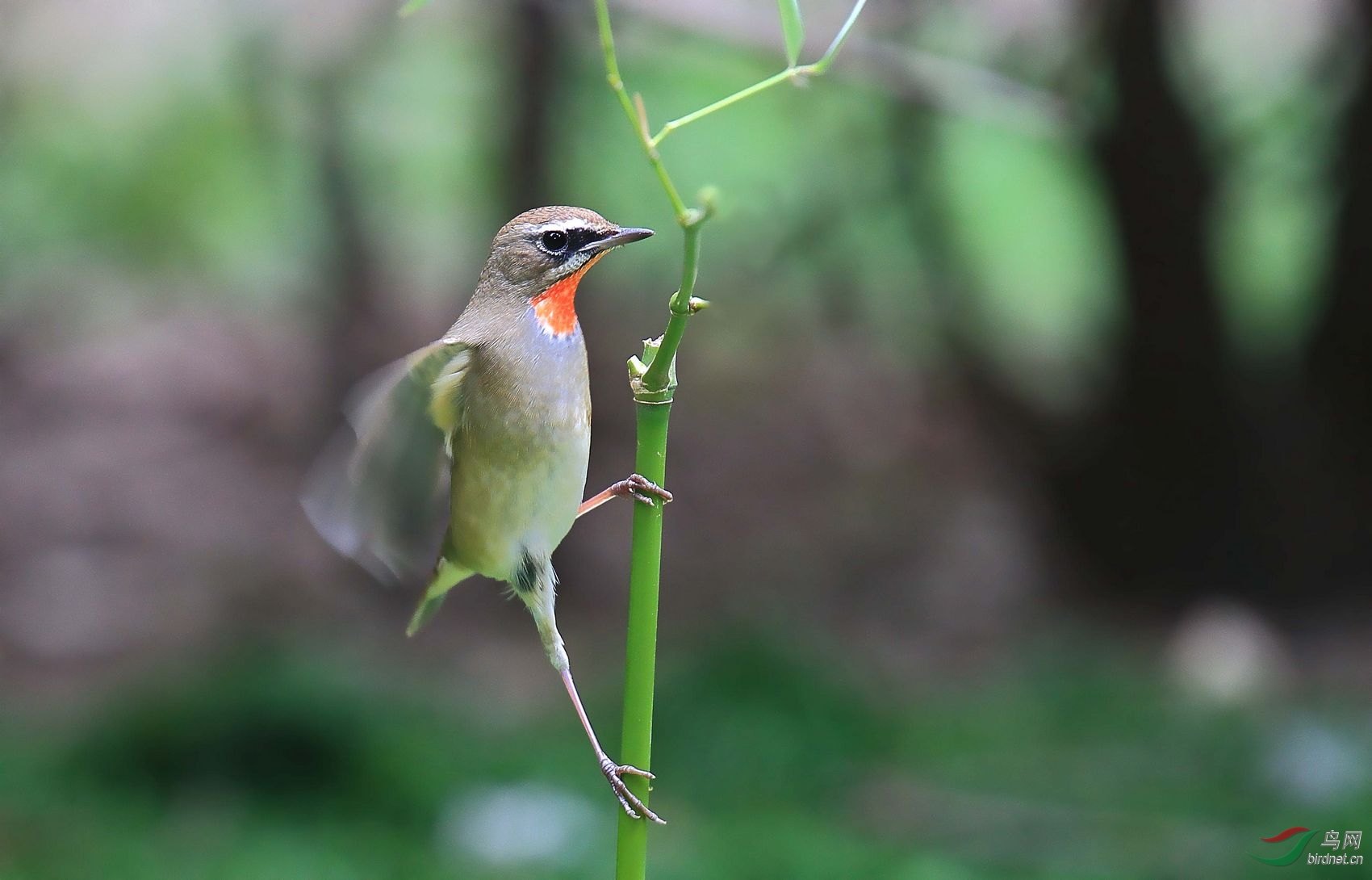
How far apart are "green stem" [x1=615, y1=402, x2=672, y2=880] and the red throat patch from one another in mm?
398

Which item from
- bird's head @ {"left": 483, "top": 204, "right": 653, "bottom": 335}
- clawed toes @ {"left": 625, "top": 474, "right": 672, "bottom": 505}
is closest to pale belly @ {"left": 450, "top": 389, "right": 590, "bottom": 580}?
bird's head @ {"left": 483, "top": 204, "right": 653, "bottom": 335}

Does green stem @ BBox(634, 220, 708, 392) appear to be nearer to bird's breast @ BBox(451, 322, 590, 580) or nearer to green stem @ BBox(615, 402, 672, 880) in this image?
green stem @ BBox(615, 402, 672, 880)

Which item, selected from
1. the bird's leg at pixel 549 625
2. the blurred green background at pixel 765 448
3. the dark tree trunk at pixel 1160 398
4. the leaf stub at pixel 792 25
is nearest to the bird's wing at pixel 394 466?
the bird's leg at pixel 549 625

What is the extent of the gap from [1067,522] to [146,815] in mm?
3119

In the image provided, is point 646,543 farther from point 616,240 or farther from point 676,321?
point 616,240

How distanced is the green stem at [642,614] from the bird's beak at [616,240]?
0.24 m

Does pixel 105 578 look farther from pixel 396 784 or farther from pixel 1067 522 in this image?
pixel 1067 522

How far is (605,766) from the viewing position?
1.40m

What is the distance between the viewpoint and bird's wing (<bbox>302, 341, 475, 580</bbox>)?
118 cm

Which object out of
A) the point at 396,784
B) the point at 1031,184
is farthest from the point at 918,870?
the point at 1031,184

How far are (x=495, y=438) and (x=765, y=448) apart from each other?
4227 mm

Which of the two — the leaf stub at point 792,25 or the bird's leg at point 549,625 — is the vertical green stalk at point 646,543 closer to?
the leaf stub at point 792,25

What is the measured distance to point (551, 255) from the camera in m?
1.26

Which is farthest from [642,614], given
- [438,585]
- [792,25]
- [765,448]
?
[765,448]
